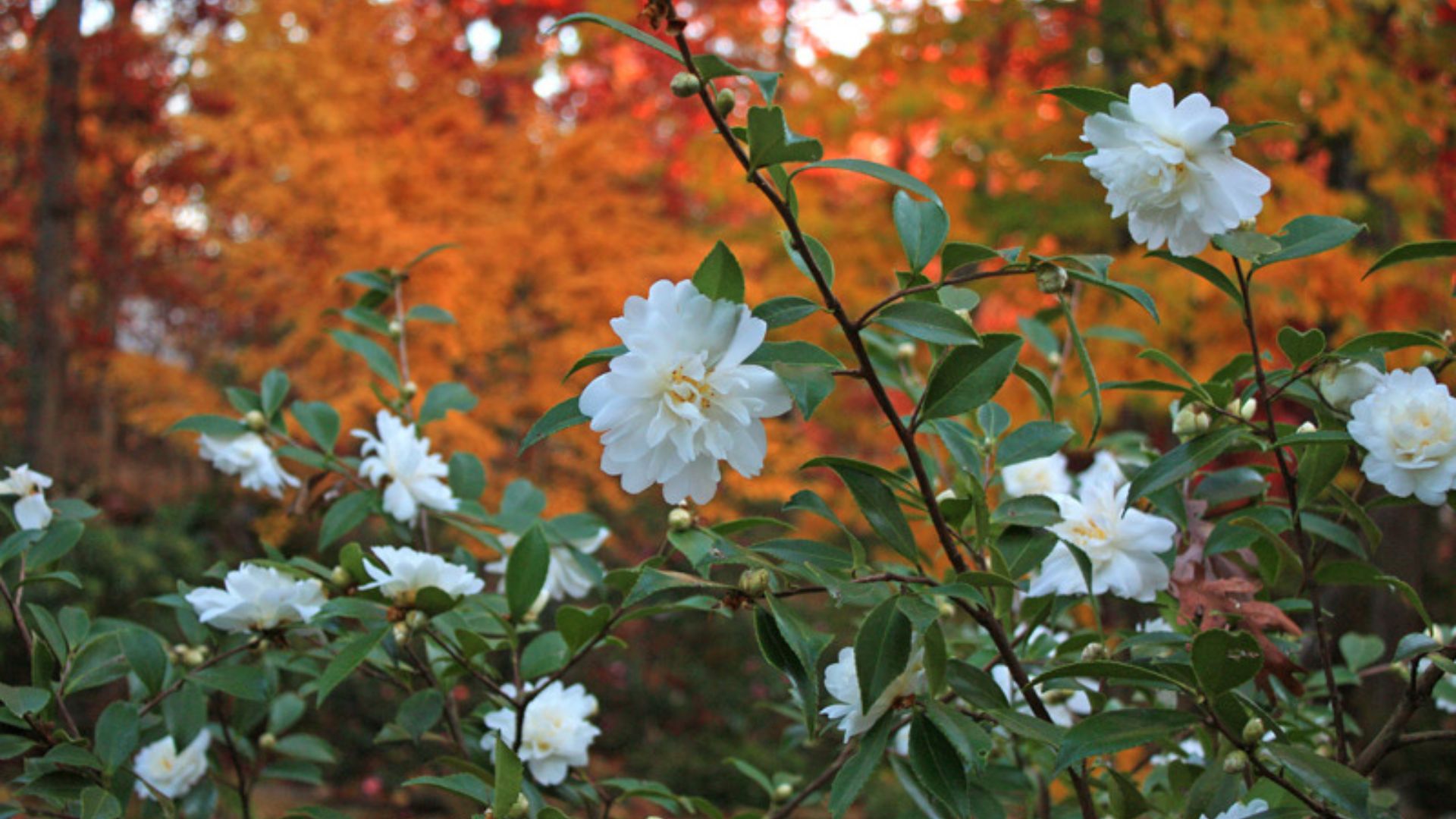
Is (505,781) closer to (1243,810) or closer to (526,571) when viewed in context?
(526,571)

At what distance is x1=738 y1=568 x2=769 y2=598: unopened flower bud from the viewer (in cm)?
57

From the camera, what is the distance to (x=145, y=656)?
2.84ft

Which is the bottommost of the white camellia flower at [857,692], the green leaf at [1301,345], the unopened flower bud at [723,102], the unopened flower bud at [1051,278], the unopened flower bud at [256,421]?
the white camellia flower at [857,692]

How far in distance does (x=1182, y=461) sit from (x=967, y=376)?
158 millimetres

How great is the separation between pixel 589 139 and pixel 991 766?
3.24 metres

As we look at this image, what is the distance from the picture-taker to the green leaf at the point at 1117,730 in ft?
1.83

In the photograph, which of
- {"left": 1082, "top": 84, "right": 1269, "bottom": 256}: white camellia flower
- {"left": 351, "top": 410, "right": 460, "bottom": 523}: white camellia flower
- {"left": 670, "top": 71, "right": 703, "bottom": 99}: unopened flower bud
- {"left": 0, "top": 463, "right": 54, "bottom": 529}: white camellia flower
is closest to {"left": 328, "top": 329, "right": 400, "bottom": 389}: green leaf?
{"left": 351, "top": 410, "right": 460, "bottom": 523}: white camellia flower

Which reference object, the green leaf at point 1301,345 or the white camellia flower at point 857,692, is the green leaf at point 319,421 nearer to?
the white camellia flower at point 857,692

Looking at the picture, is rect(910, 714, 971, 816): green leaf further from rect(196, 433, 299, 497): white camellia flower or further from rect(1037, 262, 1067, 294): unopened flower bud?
rect(196, 433, 299, 497): white camellia flower

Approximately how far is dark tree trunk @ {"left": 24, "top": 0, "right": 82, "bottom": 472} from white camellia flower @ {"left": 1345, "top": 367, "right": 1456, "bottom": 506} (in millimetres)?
4092

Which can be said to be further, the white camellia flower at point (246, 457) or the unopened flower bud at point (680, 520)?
the white camellia flower at point (246, 457)

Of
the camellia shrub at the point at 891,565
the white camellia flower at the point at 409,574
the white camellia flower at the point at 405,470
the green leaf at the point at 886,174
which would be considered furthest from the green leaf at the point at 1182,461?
the white camellia flower at the point at 405,470

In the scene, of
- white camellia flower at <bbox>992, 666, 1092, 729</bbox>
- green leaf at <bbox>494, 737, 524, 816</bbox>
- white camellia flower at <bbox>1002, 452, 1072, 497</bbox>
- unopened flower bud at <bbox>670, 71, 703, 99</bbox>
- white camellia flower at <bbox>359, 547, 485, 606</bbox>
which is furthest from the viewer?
white camellia flower at <bbox>1002, 452, 1072, 497</bbox>

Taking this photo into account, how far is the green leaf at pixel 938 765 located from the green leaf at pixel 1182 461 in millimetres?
181
